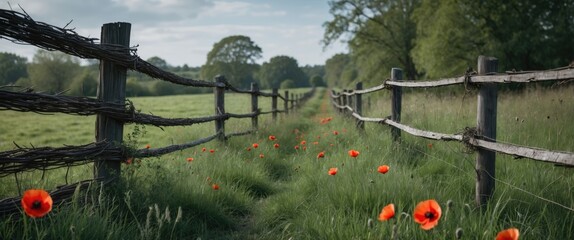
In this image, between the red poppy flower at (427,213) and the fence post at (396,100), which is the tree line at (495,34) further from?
the red poppy flower at (427,213)

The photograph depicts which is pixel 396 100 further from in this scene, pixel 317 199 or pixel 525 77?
pixel 525 77

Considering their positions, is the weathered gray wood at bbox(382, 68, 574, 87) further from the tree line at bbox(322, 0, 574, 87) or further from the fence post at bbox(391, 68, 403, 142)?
the tree line at bbox(322, 0, 574, 87)

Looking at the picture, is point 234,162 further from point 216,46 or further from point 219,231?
point 216,46

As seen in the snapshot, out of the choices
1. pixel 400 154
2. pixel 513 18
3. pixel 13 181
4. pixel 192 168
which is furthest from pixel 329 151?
pixel 513 18

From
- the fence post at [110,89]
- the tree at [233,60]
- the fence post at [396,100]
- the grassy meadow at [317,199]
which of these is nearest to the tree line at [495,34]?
the fence post at [396,100]

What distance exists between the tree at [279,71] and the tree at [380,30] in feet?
208

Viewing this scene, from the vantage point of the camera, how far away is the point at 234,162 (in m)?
4.16

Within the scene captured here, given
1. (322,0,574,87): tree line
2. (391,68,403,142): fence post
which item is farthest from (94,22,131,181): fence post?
(322,0,574,87): tree line

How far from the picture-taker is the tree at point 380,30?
25.1m

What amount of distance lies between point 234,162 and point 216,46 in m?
58.1

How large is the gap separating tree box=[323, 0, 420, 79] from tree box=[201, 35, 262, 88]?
34.3 meters

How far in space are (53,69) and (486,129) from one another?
176 ft

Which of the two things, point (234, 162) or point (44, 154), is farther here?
point (234, 162)

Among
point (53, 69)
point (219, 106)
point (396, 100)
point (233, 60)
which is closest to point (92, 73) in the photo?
point (53, 69)
